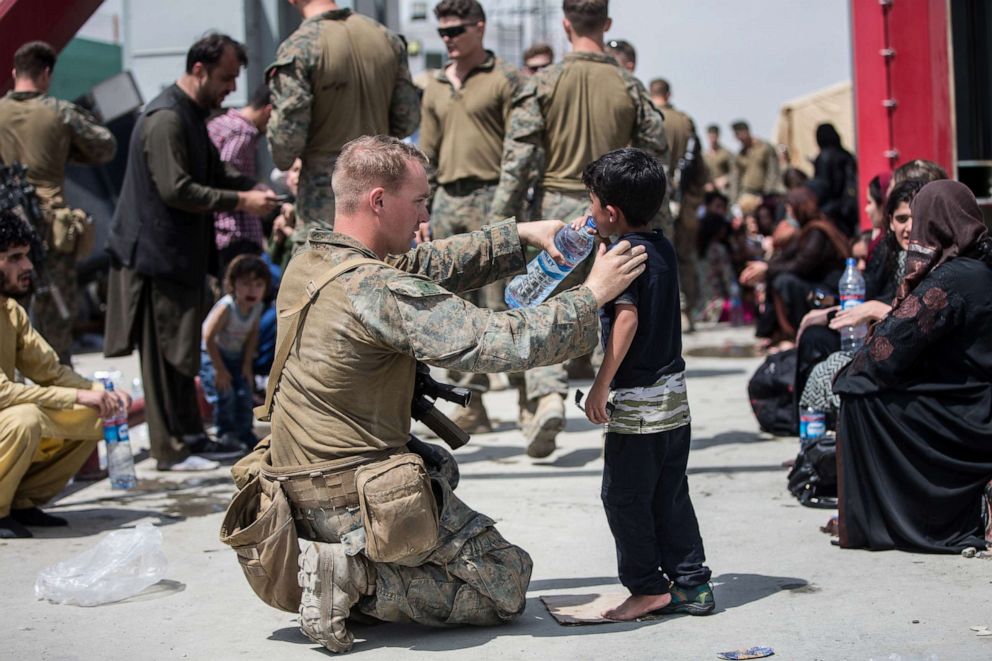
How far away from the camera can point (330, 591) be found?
3.74m

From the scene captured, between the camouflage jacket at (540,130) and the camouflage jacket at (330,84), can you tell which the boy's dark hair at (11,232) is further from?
the camouflage jacket at (540,130)

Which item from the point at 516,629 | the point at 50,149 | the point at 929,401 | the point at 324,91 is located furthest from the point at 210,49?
the point at 929,401

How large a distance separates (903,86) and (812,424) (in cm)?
276

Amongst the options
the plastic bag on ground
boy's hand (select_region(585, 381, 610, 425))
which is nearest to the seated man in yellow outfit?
the plastic bag on ground

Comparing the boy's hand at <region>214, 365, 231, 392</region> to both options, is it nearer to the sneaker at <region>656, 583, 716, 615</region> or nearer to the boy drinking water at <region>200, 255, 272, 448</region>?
the boy drinking water at <region>200, 255, 272, 448</region>

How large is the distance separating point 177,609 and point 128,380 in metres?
6.15

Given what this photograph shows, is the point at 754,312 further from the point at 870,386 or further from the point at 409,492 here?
the point at 409,492

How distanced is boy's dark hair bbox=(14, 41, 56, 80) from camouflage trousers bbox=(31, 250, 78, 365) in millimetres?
1150

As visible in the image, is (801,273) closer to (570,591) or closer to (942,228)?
(942,228)

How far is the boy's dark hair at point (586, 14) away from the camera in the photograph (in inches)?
264

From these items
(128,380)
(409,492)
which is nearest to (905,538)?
(409,492)

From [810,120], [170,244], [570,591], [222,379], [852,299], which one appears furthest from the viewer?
[810,120]

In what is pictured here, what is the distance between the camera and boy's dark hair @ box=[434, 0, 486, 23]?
7.27 metres

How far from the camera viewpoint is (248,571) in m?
3.84
